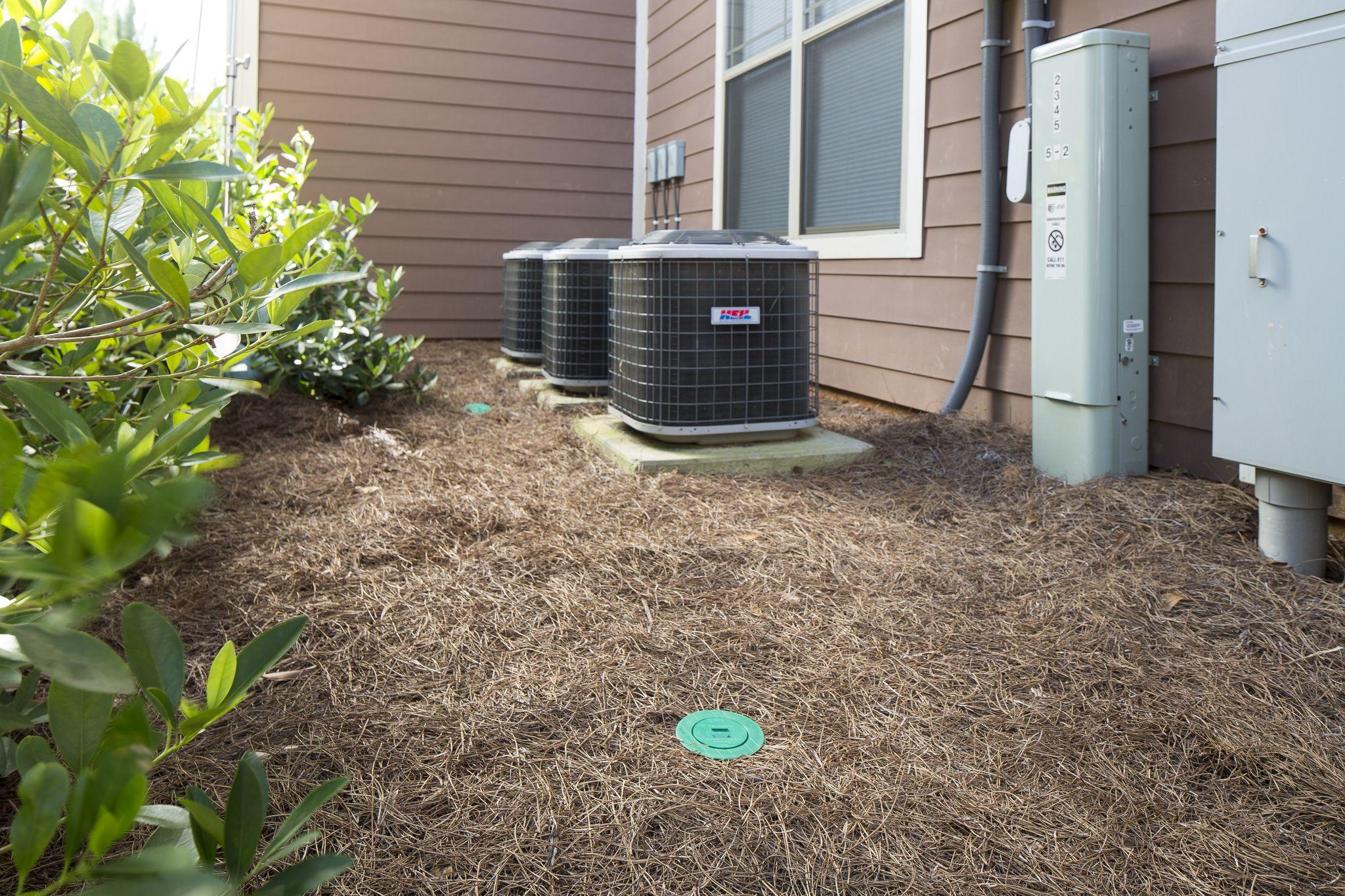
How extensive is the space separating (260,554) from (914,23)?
10.3 ft

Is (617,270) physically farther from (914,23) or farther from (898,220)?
(914,23)

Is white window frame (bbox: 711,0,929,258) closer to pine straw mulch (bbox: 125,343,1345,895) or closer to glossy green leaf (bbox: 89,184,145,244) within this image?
pine straw mulch (bbox: 125,343,1345,895)

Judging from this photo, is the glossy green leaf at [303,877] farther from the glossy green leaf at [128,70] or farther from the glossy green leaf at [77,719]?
the glossy green leaf at [128,70]

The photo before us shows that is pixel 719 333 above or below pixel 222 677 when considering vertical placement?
above

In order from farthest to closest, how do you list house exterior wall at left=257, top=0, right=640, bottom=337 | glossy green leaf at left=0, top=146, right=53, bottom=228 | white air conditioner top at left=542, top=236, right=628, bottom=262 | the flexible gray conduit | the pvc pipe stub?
house exterior wall at left=257, top=0, right=640, bottom=337 → white air conditioner top at left=542, top=236, right=628, bottom=262 → the flexible gray conduit → the pvc pipe stub → glossy green leaf at left=0, top=146, right=53, bottom=228

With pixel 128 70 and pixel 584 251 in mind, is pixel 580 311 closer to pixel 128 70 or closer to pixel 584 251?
pixel 584 251

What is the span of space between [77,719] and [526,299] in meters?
5.15

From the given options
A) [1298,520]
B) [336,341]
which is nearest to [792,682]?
[1298,520]

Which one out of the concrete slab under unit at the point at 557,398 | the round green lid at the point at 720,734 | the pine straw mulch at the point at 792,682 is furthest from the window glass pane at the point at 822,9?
the round green lid at the point at 720,734

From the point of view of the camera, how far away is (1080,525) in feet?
8.08

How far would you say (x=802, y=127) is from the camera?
4.84 m

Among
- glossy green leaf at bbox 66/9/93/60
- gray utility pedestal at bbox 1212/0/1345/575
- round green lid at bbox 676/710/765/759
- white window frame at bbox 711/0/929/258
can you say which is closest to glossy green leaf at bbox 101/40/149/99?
glossy green leaf at bbox 66/9/93/60

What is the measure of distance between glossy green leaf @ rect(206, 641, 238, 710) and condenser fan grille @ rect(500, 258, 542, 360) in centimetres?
493

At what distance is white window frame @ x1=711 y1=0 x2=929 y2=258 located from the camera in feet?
12.6
